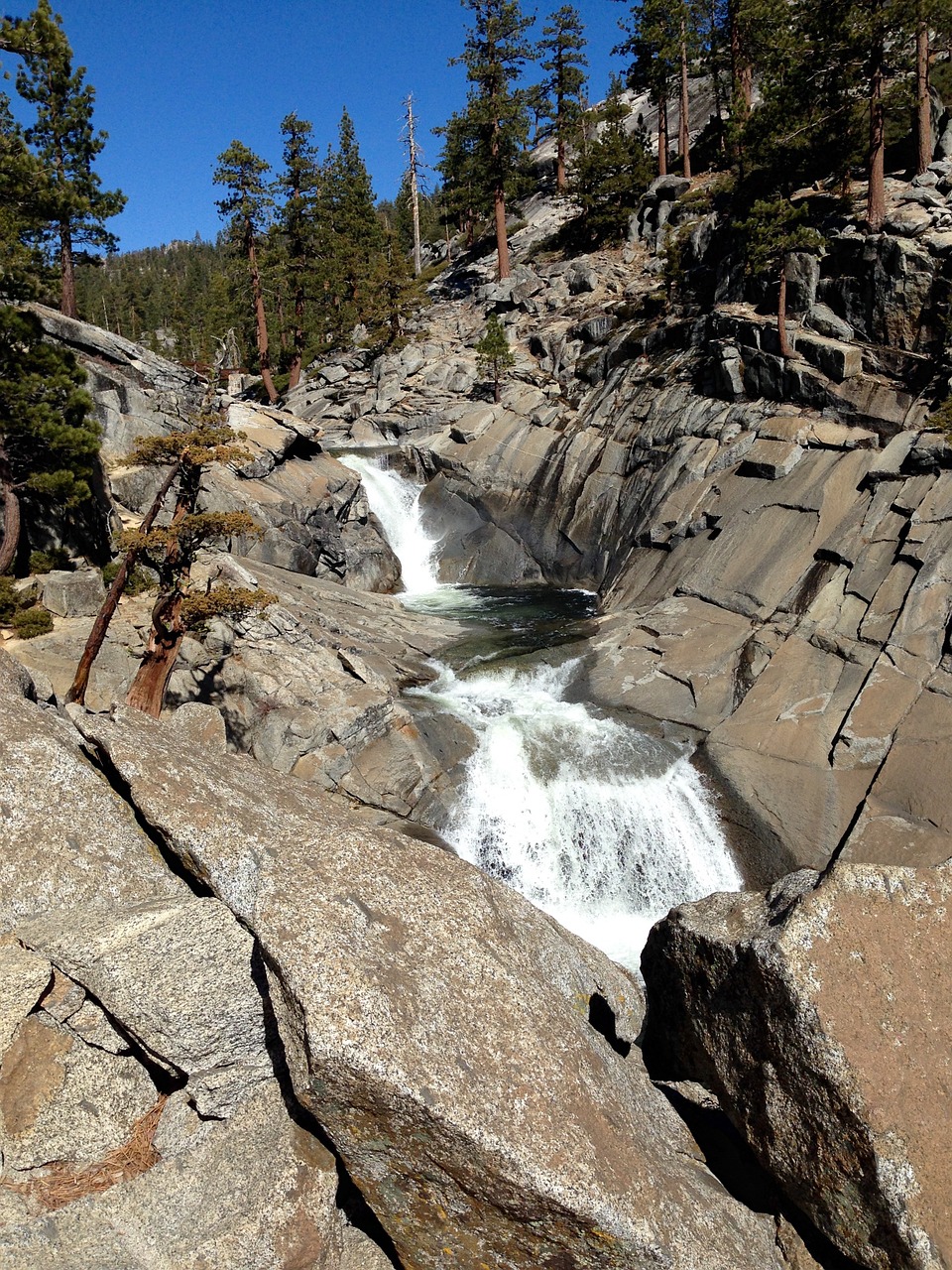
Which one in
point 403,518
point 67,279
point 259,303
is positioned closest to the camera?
point 67,279

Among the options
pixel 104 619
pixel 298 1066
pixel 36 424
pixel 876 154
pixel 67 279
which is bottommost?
pixel 298 1066

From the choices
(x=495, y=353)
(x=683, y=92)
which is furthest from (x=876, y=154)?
(x=683, y=92)

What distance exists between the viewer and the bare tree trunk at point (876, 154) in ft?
89.3

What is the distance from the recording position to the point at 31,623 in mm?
19125

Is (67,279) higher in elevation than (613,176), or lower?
lower

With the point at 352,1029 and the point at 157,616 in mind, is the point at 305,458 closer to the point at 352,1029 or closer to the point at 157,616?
the point at 157,616

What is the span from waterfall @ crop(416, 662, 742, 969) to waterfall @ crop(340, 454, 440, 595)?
1618 centimetres

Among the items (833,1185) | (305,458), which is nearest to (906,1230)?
(833,1185)

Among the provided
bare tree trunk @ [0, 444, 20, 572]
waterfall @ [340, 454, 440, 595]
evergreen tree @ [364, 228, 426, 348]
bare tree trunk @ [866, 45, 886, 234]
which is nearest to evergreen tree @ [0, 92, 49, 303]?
bare tree trunk @ [0, 444, 20, 572]

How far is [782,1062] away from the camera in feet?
20.4

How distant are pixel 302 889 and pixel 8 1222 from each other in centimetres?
306

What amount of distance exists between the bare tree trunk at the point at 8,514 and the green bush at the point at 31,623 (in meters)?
1.69

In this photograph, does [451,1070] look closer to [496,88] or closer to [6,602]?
[6,602]

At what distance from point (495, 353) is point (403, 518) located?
10.8m
